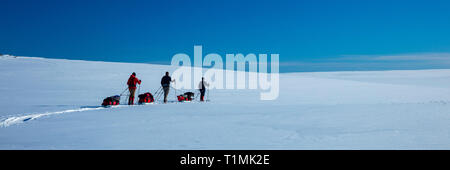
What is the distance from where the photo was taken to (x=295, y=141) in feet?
19.7

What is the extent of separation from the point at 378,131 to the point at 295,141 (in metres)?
2.08

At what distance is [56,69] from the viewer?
3531 cm

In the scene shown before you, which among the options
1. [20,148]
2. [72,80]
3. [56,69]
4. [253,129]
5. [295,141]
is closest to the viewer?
[20,148]

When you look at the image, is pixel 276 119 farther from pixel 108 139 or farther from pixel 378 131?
pixel 108 139


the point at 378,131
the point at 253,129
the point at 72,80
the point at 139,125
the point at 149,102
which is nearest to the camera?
the point at 378,131
